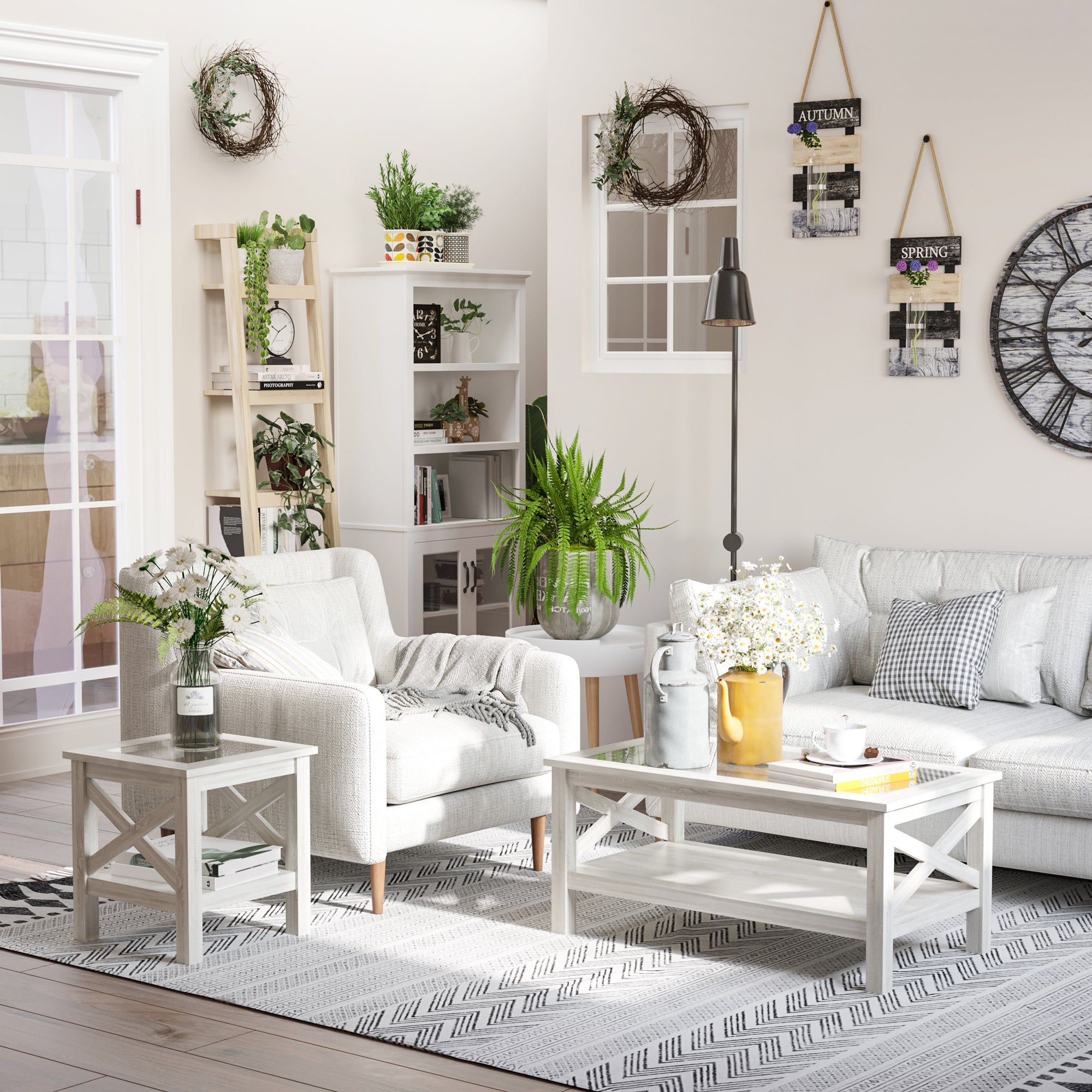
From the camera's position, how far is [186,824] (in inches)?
138

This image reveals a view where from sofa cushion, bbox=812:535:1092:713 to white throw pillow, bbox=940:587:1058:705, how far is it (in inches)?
1.7

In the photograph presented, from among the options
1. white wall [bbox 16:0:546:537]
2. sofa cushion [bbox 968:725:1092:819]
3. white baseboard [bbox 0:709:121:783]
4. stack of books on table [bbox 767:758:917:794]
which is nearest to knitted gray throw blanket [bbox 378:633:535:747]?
stack of books on table [bbox 767:758:917:794]

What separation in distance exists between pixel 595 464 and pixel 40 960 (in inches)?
115

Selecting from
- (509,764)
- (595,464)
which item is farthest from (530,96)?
(509,764)

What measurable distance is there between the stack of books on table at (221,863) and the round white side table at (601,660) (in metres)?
1.50

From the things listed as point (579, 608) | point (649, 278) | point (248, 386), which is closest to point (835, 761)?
point (579, 608)

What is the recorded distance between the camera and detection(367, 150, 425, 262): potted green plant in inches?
244

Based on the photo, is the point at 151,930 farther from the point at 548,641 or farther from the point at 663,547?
the point at 663,547

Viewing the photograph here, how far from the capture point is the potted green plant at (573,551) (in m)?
5.22

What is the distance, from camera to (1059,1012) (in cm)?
327

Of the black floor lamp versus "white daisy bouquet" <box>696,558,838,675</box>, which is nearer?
"white daisy bouquet" <box>696,558,838,675</box>

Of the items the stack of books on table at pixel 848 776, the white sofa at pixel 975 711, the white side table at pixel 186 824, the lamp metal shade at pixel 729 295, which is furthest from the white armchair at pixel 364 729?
the lamp metal shade at pixel 729 295

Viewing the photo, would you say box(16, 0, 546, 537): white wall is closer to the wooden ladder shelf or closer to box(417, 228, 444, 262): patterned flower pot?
the wooden ladder shelf

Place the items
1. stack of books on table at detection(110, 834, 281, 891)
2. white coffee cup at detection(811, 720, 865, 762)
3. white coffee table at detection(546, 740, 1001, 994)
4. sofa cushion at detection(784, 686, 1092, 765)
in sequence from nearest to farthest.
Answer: white coffee table at detection(546, 740, 1001, 994), white coffee cup at detection(811, 720, 865, 762), stack of books on table at detection(110, 834, 281, 891), sofa cushion at detection(784, 686, 1092, 765)
